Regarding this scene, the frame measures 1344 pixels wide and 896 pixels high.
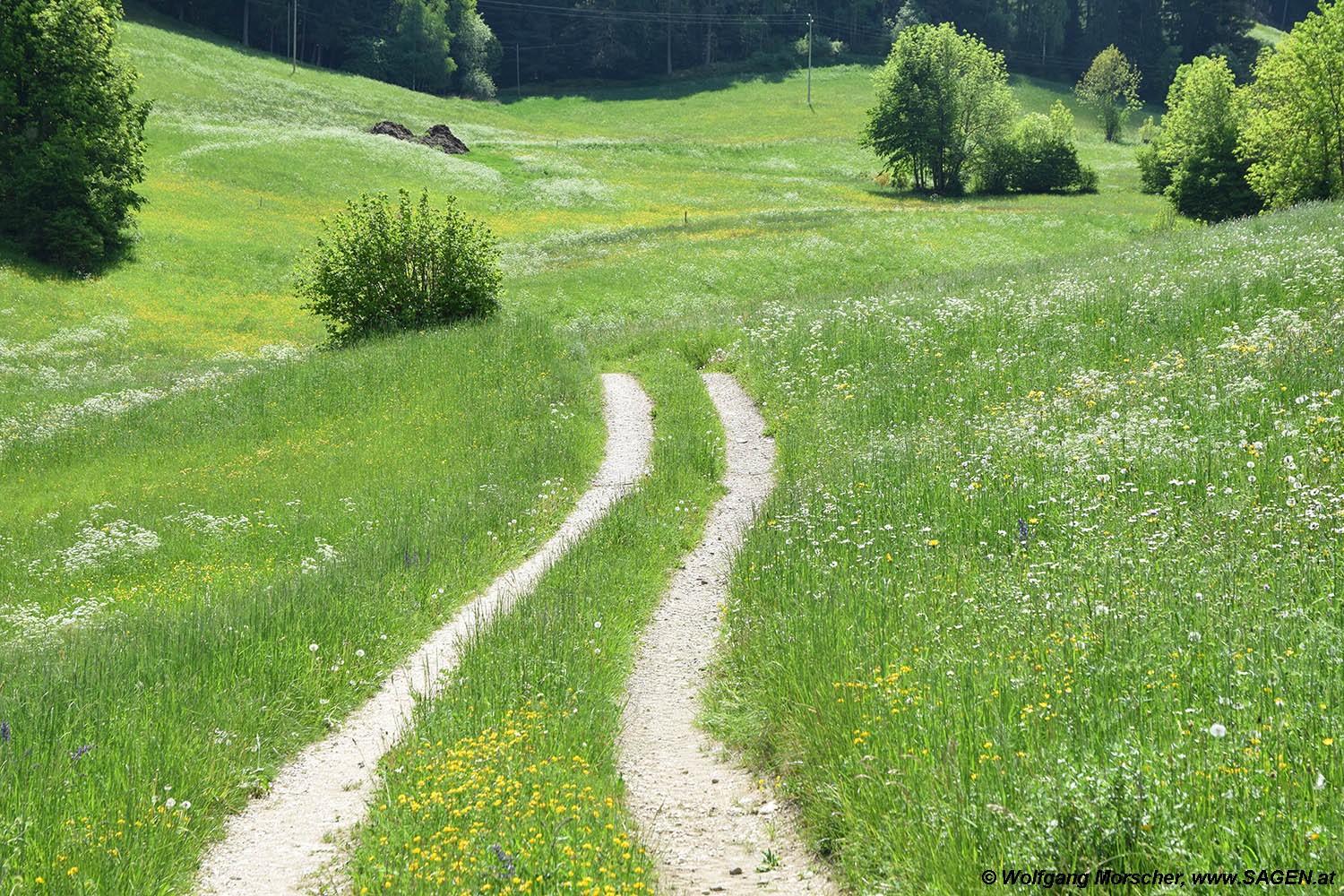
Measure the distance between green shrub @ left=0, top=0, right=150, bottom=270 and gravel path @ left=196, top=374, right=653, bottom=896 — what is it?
41214mm

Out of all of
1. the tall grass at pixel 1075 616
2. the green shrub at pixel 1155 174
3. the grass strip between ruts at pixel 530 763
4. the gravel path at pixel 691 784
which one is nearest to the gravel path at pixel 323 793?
the grass strip between ruts at pixel 530 763

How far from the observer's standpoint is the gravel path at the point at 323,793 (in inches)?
225

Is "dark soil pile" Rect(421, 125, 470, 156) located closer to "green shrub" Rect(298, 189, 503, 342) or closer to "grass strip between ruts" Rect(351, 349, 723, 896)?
"green shrub" Rect(298, 189, 503, 342)

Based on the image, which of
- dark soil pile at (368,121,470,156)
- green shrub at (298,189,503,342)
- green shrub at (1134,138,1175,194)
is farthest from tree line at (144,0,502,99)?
green shrub at (298,189,503,342)

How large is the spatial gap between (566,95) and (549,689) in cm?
13748

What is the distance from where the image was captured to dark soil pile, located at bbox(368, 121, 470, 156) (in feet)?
249

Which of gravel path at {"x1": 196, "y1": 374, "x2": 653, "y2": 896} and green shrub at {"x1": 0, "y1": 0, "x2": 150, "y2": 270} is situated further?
green shrub at {"x1": 0, "y1": 0, "x2": 150, "y2": 270}

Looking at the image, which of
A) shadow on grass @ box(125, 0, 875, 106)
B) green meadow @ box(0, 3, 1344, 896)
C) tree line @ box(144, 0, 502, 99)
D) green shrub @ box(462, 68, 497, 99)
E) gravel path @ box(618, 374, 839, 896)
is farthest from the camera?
shadow on grass @ box(125, 0, 875, 106)

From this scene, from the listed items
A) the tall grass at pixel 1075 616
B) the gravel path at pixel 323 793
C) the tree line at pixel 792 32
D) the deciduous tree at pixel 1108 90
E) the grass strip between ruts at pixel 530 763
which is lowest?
the gravel path at pixel 323 793

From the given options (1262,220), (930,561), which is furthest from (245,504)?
(1262,220)

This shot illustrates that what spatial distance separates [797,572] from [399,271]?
24704 millimetres

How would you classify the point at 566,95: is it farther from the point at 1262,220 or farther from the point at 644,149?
the point at 1262,220

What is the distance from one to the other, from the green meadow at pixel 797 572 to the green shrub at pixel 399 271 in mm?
2417

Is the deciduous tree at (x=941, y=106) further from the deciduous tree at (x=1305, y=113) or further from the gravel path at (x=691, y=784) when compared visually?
the gravel path at (x=691, y=784)
